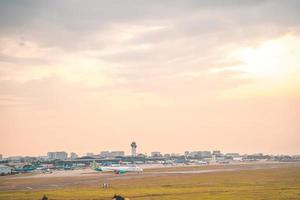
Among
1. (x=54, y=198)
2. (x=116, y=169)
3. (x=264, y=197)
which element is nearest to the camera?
(x=264, y=197)

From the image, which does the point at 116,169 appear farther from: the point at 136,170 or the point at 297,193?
the point at 297,193

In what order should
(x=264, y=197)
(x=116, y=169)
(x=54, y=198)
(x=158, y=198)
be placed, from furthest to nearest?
(x=116, y=169) → (x=54, y=198) → (x=158, y=198) → (x=264, y=197)

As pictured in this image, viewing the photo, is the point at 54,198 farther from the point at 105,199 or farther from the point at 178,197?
the point at 178,197

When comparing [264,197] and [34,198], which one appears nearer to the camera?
[264,197]

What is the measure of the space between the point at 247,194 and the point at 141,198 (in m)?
17.3

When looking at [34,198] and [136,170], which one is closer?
[34,198]

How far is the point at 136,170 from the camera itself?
653 ft

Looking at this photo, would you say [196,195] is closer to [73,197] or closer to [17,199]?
[73,197]

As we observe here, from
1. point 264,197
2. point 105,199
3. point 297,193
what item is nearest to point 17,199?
point 105,199

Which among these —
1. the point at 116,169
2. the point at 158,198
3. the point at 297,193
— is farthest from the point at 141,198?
the point at 116,169

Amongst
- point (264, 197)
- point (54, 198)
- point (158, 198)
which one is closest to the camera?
point (264, 197)

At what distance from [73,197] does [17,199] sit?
10.1 m

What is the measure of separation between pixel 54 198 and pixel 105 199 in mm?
10011

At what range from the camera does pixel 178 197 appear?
71.4m
